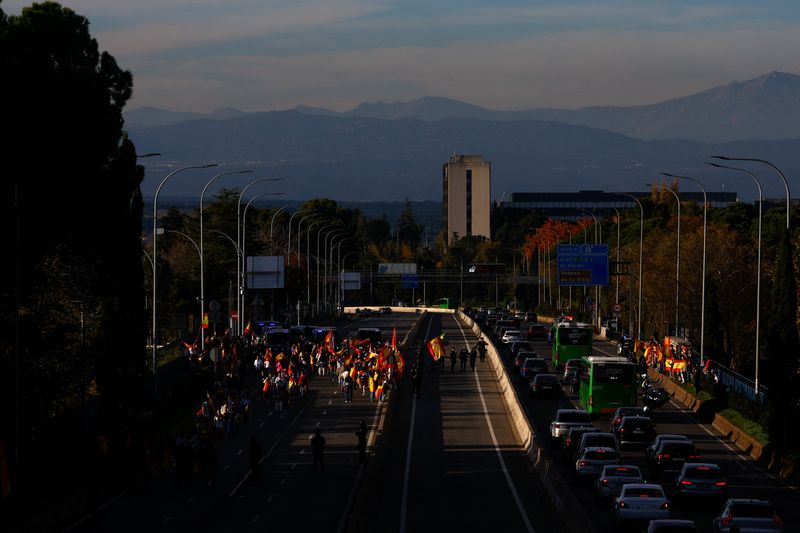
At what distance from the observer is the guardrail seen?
29.5 m

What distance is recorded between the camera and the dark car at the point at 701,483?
1283 inches

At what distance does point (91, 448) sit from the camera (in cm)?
3631

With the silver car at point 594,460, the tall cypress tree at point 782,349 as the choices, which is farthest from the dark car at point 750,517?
the tall cypress tree at point 782,349

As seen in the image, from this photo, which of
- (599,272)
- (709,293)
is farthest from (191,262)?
(709,293)

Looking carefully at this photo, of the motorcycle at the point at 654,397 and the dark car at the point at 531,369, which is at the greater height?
the dark car at the point at 531,369

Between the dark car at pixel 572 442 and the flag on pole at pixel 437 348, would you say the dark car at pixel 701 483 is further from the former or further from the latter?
the flag on pole at pixel 437 348

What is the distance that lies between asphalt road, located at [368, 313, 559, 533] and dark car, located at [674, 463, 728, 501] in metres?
3.12

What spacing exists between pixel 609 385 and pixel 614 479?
19223mm

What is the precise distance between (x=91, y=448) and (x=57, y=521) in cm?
552

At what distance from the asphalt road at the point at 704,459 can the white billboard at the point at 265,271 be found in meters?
40.8

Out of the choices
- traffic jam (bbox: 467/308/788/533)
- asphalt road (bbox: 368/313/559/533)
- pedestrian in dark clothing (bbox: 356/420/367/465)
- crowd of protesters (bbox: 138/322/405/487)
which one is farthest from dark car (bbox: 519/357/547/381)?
pedestrian in dark clothing (bbox: 356/420/367/465)

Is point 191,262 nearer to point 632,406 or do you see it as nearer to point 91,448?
point 632,406

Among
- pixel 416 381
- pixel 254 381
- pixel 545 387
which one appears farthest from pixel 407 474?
pixel 254 381

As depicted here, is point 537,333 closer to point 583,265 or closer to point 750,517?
point 583,265
